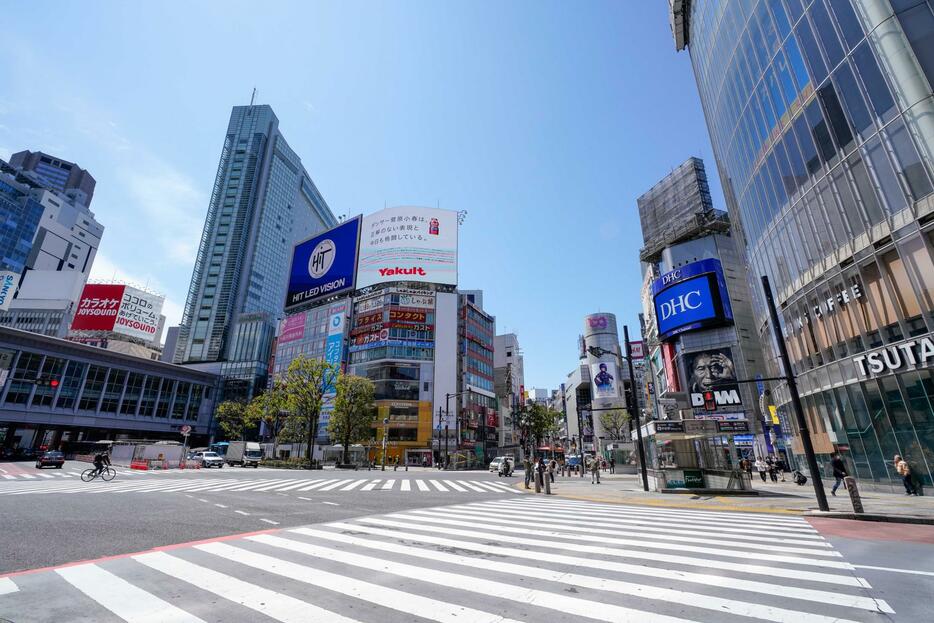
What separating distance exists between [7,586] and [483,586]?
5818 millimetres

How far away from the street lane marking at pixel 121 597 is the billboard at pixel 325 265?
68.4 meters

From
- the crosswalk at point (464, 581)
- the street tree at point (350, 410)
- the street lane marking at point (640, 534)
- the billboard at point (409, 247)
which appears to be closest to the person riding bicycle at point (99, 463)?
the street lane marking at point (640, 534)

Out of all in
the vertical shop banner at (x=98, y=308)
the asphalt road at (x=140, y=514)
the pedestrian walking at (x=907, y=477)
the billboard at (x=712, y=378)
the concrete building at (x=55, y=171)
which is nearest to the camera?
the asphalt road at (x=140, y=514)

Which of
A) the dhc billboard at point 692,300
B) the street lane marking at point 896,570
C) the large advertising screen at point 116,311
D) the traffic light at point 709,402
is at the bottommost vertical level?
the street lane marking at point 896,570

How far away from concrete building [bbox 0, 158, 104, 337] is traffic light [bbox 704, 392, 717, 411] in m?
110

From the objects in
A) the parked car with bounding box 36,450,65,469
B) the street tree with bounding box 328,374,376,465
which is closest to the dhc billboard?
the street tree with bounding box 328,374,376,465

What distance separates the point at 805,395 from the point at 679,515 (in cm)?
1823

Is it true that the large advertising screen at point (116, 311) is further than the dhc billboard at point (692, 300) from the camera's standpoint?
Yes

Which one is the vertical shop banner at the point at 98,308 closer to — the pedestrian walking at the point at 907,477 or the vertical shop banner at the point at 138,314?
the vertical shop banner at the point at 138,314

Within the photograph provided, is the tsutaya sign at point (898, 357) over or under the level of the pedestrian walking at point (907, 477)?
over

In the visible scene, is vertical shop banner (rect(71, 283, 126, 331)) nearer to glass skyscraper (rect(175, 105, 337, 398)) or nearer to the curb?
glass skyscraper (rect(175, 105, 337, 398))

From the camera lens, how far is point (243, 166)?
387 feet

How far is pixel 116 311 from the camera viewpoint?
67.2 meters

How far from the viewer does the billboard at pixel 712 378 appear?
4334 cm
